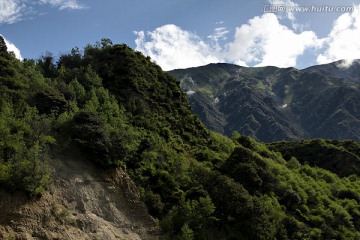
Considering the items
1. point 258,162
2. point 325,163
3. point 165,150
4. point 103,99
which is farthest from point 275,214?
point 325,163

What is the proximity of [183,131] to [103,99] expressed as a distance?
16513 mm

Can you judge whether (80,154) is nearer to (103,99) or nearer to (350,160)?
(103,99)

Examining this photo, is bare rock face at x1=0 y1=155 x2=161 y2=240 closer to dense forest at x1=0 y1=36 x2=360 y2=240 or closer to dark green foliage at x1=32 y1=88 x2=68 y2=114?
dense forest at x1=0 y1=36 x2=360 y2=240

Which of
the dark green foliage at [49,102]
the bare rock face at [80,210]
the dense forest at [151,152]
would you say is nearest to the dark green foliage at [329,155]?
the dense forest at [151,152]

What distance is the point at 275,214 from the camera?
49875 mm

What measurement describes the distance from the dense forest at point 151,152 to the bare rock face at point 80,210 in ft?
4.15

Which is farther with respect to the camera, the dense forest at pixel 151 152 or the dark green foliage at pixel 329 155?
the dark green foliage at pixel 329 155

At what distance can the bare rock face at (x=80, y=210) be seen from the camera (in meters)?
30.5

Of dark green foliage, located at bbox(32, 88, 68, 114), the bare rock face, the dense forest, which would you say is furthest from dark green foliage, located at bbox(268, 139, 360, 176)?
dark green foliage, located at bbox(32, 88, 68, 114)

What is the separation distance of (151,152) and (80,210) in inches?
634

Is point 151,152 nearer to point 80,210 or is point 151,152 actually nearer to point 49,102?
point 49,102

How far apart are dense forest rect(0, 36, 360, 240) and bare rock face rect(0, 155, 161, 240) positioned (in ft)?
4.15

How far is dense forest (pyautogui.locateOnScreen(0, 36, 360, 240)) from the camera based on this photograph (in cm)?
3938

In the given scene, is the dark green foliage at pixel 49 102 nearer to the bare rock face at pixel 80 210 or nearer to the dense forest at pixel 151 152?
the dense forest at pixel 151 152
